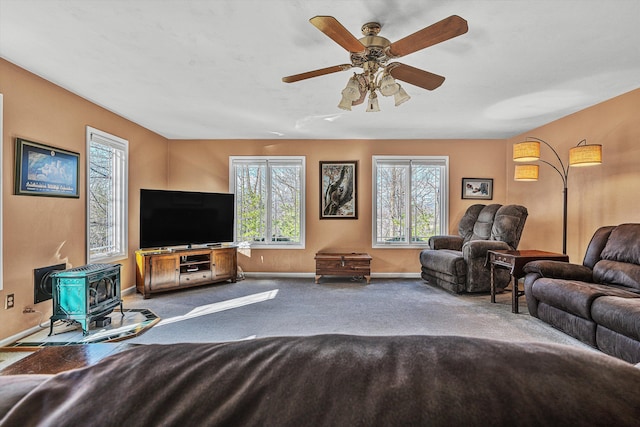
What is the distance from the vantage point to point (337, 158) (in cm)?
554

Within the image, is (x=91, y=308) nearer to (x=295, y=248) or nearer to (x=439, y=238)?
(x=295, y=248)

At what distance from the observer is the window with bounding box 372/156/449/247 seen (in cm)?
554

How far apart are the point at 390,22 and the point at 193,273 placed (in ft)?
13.5

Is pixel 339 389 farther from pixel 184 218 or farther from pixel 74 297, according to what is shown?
pixel 184 218

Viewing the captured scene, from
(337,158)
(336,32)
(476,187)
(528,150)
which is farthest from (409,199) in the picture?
(336,32)

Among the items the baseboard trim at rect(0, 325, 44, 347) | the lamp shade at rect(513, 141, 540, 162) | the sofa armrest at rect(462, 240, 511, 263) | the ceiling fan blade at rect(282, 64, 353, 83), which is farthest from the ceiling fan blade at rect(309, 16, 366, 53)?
the baseboard trim at rect(0, 325, 44, 347)

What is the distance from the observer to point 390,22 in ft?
7.10

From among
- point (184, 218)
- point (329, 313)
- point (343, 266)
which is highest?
point (184, 218)

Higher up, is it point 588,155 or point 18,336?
point 588,155

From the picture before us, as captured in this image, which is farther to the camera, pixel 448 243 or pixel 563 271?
pixel 448 243

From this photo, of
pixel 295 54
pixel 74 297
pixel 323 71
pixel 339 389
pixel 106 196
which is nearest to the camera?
pixel 339 389

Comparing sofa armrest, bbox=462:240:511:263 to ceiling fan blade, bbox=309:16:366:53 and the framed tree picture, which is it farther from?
ceiling fan blade, bbox=309:16:366:53

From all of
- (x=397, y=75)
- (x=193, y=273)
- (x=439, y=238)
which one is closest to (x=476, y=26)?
(x=397, y=75)

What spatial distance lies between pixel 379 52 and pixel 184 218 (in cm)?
375
